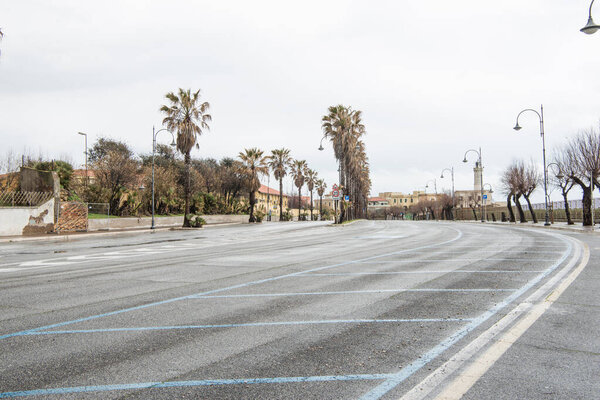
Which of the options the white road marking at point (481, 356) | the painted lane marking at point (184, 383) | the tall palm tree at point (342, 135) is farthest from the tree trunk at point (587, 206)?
the painted lane marking at point (184, 383)

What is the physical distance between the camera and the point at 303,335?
4.61 m

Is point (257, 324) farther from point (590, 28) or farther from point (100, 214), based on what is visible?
point (100, 214)

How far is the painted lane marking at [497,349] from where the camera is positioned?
322cm

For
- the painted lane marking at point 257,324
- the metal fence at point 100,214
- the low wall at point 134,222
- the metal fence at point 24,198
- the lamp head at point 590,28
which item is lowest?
the painted lane marking at point 257,324

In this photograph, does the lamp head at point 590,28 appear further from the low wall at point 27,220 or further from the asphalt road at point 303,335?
the low wall at point 27,220

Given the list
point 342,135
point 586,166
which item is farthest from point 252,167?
point 586,166

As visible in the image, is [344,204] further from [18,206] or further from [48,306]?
[48,306]

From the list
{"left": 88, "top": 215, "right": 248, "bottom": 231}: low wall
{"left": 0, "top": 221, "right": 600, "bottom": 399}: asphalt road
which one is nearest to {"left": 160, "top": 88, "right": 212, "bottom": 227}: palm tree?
{"left": 88, "top": 215, "right": 248, "bottom": 231}: low wall

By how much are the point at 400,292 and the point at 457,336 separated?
8.12 feet

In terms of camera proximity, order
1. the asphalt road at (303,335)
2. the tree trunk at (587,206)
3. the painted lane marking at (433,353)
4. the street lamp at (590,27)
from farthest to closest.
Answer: the tree trunk at (587,206) → the street lamp at (590,27) → the asphalt road at (303,335) → the painted lane marking at (433,353)

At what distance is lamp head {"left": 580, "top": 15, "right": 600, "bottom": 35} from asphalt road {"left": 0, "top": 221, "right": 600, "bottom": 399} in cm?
1139

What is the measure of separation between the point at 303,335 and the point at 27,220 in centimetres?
2821

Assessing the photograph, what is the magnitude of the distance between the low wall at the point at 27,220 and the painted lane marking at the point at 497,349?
2891 cm

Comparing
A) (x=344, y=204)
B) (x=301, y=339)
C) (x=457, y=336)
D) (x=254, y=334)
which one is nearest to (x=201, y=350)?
(x=254, y=334)
